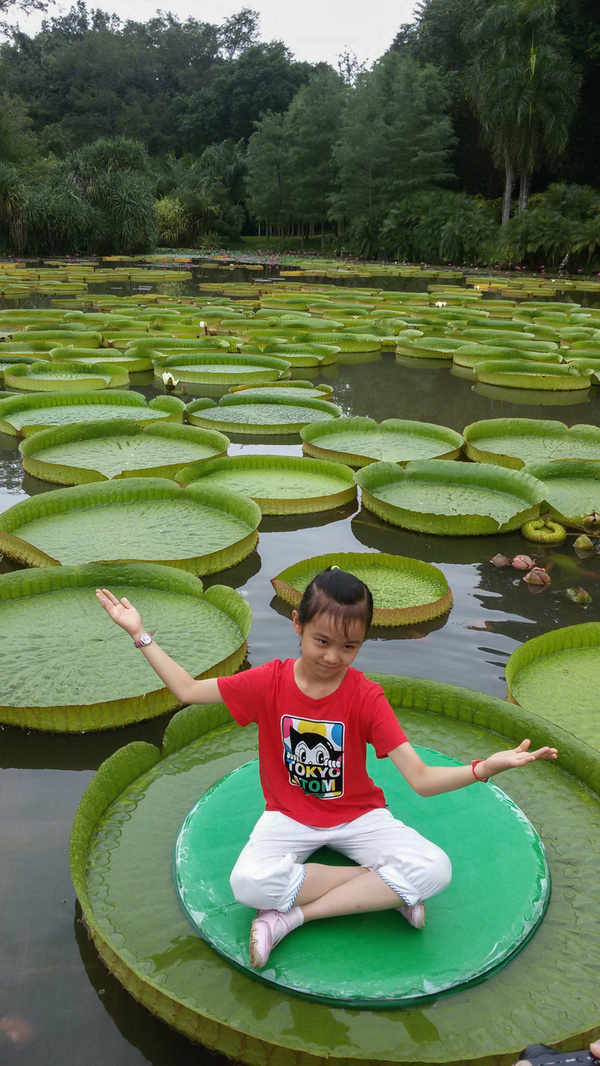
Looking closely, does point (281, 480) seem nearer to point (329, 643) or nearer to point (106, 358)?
point (329, 643)

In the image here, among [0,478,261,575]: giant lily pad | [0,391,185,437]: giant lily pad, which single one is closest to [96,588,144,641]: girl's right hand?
[0,478,261,575]: giant lily pad

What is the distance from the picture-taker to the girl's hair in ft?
4.15

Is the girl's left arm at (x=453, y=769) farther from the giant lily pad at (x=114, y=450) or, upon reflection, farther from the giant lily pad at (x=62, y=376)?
the giant lily pad at (x=62, y=376)

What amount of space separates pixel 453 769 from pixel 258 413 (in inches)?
163

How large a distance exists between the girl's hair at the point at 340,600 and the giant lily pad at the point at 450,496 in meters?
2.07

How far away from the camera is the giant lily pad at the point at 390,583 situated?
2570 millimetres

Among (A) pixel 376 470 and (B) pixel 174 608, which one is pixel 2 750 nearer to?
(B) pixel 174 608

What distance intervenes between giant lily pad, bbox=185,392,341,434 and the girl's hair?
3.49 meters

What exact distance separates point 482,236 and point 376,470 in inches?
880

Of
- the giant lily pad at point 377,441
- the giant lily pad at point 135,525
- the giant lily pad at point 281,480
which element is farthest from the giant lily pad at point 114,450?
the giant lily pad at point 377,441

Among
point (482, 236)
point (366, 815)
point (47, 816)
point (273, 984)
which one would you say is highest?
point (482, 236)

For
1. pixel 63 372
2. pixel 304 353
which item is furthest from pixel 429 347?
pixel 63 372

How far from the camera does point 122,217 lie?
72.5 feet

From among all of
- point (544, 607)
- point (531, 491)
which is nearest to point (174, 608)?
point (544, 607)
